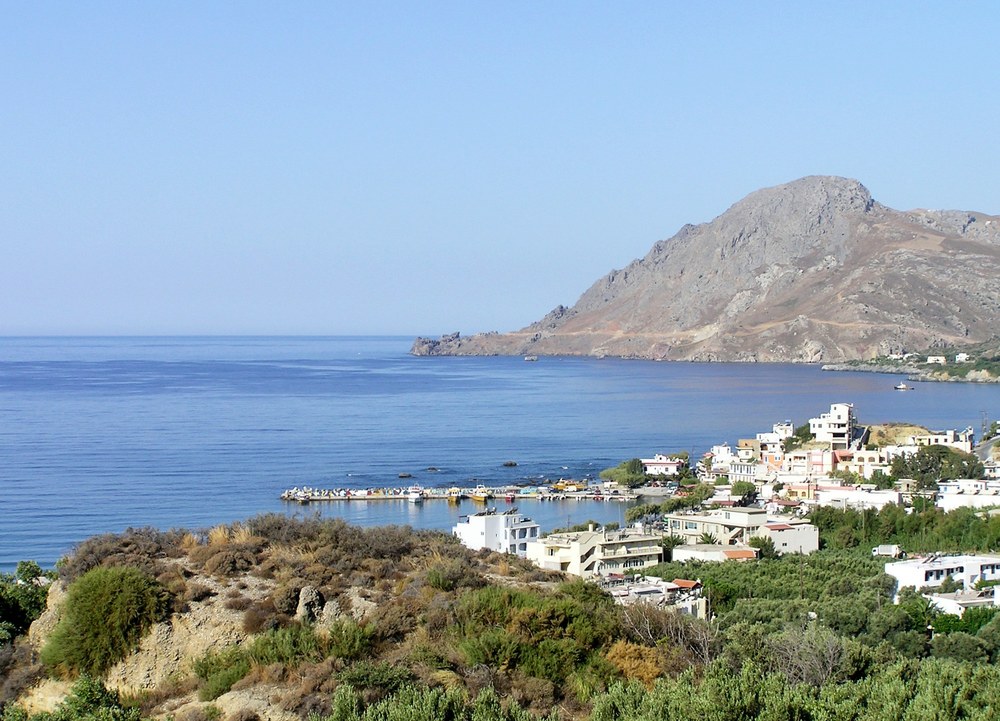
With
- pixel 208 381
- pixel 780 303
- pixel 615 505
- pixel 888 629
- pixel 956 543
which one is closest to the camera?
pixel 888 629

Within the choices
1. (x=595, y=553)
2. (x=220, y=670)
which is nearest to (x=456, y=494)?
(x=595, y=553)

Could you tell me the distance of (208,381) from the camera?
294ft

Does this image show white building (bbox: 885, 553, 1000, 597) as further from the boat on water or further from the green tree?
the boat on water

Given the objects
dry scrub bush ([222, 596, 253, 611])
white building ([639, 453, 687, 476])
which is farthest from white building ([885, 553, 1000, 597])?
white building ([639, 453, 687, 476])

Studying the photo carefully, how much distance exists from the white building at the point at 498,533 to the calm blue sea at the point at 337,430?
6.71 meters

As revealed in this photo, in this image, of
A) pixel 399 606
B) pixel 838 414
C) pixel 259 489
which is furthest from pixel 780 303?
pixel 399 606

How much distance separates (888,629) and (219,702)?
970 centimetres

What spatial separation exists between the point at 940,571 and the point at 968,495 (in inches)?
397

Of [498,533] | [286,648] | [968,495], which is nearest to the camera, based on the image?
[286,648]

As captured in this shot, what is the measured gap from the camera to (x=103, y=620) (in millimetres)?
9344

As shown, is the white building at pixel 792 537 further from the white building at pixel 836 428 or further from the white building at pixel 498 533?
the white building at pixel 836 428

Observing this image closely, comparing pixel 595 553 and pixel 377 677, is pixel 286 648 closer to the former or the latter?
pixel 377 677

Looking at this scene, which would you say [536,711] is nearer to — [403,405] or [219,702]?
[219,702]

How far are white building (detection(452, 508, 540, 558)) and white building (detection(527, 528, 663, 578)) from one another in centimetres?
97
